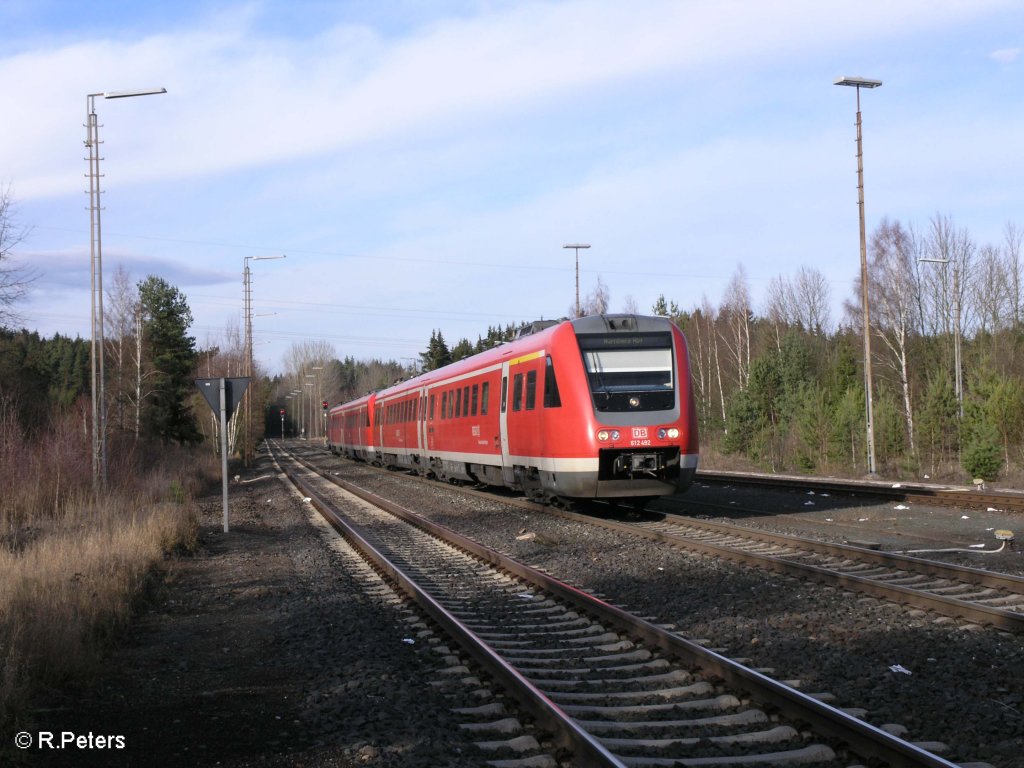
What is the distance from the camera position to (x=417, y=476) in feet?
107

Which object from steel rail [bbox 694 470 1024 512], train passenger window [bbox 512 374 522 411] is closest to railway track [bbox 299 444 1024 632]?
train passenger window [bbox 512 374 522 411]

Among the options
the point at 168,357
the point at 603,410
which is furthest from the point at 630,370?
the point at 168,357

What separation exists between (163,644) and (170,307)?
5228 centimetres

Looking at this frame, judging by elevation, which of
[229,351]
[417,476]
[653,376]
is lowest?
[417,476]

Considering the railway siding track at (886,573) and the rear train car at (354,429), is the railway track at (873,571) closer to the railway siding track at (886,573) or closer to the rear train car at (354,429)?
the railway siding track at (886,573)

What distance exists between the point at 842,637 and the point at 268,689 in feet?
13.2

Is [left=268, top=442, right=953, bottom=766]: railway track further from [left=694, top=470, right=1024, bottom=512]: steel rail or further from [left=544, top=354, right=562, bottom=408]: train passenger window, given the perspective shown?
[left=694, top=470, right=1024, bottom=512]: steel rail

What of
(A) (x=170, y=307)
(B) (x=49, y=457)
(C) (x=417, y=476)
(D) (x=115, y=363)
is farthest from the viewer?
(A) (x=170, y=307)

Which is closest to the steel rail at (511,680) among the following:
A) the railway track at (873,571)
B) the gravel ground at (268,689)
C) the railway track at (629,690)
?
the railway track at (629,690)

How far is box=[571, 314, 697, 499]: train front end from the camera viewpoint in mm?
14320

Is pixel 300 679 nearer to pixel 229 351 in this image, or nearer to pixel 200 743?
pixel 200 743

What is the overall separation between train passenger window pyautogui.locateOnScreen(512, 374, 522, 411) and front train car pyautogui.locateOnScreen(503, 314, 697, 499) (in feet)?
5.91

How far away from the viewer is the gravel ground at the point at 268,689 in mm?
4887

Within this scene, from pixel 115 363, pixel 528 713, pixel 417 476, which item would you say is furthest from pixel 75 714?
pixel 115 363
